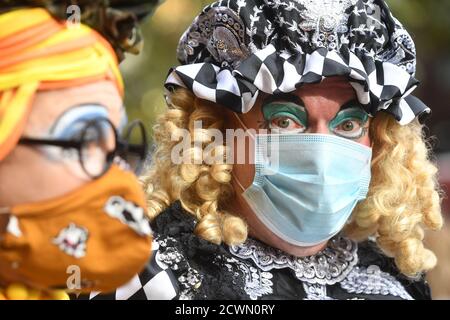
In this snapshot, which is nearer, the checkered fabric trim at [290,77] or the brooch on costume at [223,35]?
the checkered fabric trim at [290,77]

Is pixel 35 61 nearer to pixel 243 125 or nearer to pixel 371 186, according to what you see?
pixel 243 125

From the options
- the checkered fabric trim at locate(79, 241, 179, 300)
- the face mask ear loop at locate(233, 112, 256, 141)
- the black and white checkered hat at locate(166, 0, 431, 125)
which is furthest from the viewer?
the face mask ear loop at locate(233, 112, 256, 141)

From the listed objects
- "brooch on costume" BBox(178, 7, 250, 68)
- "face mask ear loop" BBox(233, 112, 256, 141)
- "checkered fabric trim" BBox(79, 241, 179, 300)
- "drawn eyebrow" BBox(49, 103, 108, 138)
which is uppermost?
"drawn eyebrow" BBox(49, 103, 108, 138)

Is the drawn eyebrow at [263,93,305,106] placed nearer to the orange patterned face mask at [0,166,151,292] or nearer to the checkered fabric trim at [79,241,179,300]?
the checkered fabric trim at [79,241,179,300]

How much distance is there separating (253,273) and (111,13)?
4.18ft

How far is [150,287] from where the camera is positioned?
3012mm

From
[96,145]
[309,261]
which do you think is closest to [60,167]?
[96,145]

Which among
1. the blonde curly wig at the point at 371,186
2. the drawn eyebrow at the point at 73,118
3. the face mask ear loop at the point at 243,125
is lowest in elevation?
the blonde curly wig at the point at 371,186

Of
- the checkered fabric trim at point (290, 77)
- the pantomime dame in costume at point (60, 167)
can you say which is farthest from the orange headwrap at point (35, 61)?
the checkered fabric trim at point (290, 77)

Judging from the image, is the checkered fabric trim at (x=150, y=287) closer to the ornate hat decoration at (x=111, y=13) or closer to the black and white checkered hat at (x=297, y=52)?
the black and white checkered hat at (x=297, y=52)

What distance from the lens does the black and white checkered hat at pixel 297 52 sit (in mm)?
3092

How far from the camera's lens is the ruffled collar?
3232 mm

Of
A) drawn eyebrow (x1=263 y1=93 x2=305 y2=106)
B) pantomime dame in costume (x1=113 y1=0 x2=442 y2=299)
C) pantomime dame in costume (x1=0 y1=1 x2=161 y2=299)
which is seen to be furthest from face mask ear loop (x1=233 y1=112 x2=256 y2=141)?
pantomime dame in costume (x1=0 y1=1 x2=161 y2=299)

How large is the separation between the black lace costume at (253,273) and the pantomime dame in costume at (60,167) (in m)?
0.77
